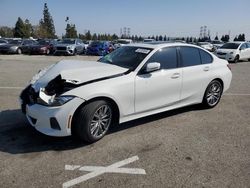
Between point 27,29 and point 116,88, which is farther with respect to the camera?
point 27,29

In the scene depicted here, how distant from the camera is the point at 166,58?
5375 millimetres

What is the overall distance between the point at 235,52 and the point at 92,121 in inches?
722

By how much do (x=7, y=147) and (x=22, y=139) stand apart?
Answer: 0.34 metres

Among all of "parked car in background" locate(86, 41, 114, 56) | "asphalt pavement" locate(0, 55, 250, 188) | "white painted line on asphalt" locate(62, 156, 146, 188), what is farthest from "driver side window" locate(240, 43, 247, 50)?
"white painted line on asphalt" locate(62, 156, 146, 188)

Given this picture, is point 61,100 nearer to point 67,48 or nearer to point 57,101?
point 57,101

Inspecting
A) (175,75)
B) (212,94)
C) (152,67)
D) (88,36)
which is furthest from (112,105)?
(88,36)

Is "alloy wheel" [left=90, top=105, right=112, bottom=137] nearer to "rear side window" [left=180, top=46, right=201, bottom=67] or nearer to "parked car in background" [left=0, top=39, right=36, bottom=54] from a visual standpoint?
"rear side window" [left=180, top=46, right=201, bottom=67]

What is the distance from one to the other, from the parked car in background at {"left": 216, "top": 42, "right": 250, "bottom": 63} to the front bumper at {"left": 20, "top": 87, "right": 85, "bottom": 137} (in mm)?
18256

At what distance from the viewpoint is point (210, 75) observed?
244 inches

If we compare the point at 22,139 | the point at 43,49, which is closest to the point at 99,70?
the point at 22,139

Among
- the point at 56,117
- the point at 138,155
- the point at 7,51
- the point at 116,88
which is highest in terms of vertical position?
Answer: the point at 116,88

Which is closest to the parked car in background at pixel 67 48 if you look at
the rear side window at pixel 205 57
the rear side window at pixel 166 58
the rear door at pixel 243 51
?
the rear door at pixel 243 51

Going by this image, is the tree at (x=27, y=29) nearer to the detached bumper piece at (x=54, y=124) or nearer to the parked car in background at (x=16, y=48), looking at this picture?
the parked car in background at (x=16, y=48)

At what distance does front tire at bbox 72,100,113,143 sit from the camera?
13.6ft
